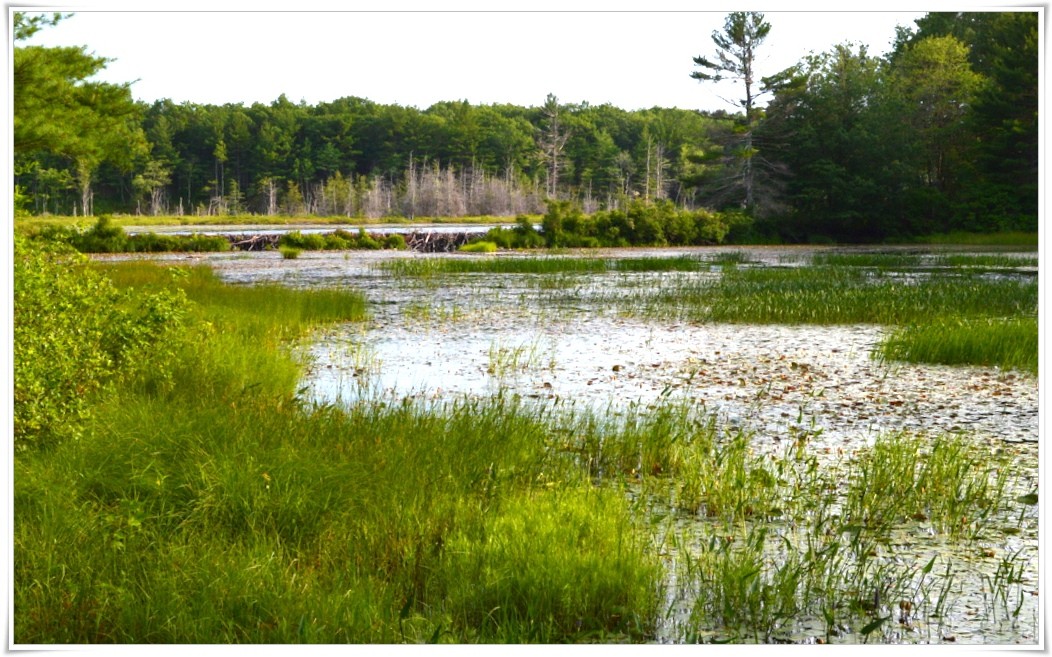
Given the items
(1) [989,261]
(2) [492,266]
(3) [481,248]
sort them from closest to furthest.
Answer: (1) [989,261] < (2) [492,266] < (3) [481,248]

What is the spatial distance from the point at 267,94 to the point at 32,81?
5.41 m

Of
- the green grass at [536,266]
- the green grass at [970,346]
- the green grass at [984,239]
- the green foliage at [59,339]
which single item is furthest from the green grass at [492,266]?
the green foliage at [59,339]

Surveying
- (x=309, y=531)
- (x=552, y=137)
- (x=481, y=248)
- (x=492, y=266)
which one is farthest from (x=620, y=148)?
(x=309, y=531)

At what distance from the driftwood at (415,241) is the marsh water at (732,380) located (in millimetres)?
14828

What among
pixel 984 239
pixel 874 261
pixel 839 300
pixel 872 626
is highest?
pixel 984 239

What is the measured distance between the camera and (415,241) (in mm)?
31750

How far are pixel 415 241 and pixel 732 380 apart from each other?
23.9 meters

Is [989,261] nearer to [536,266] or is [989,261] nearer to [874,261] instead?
[874,261]

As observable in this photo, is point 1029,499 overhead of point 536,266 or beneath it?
beneath

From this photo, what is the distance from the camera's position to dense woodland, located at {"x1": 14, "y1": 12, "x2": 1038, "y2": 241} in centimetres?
1395

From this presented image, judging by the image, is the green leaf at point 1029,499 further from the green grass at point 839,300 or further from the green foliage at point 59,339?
the green grass at point 839,300

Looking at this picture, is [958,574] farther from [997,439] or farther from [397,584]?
[997,439]

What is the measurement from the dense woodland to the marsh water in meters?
4.03

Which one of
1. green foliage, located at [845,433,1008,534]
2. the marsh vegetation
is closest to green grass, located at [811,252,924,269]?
the marsh vegetation
